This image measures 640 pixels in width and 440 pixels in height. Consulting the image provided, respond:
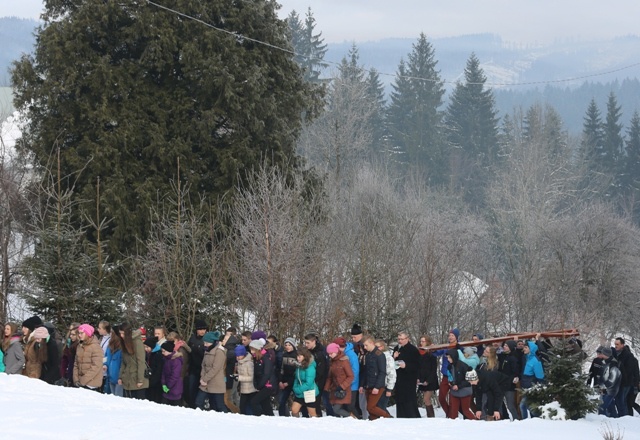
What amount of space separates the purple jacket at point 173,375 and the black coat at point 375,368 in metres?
3.13

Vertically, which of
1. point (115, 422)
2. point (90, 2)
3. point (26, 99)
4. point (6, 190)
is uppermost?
point (90, 2)

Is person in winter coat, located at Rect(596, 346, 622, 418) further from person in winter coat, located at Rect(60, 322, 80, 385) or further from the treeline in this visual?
person in winter coat, located at Rect(60, 322, 80, 385)

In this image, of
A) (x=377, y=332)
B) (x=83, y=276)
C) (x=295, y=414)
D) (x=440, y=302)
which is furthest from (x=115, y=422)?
(x=440, y=302)

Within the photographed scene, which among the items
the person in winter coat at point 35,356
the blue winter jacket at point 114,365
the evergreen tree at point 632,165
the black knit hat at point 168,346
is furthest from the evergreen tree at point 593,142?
the person in winter coat at point 35,356

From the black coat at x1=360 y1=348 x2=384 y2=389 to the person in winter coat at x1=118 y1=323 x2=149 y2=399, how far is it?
3.76 meters

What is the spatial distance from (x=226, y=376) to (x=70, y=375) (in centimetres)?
265

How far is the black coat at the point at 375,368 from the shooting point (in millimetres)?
16703

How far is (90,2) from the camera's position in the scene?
29.1 meters

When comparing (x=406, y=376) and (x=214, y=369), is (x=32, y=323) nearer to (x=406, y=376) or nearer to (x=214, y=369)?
(x=214, y=369)

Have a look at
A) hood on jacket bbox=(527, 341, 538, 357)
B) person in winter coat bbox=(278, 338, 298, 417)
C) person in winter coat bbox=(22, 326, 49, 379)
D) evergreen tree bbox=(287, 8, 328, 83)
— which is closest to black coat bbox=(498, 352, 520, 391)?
hood on jacket bbox=(527, 341, 538, 357)

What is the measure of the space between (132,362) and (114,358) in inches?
15.8

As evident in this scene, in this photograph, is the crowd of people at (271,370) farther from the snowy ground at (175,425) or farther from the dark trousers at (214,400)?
the snowy ground at (175,425)

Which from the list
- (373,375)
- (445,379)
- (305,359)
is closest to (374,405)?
(373,375)

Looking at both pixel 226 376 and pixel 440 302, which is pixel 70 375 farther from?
pixel 440 302
